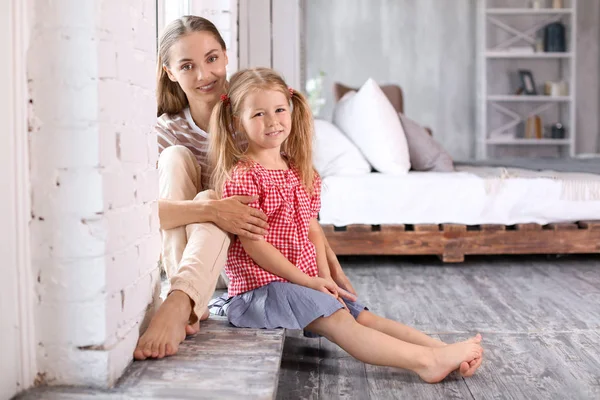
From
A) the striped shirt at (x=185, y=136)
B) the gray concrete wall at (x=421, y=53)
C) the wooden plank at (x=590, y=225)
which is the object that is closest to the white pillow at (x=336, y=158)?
the wooden plank at (x=590, y=225)

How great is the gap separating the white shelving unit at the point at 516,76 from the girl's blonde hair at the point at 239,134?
5342 mm

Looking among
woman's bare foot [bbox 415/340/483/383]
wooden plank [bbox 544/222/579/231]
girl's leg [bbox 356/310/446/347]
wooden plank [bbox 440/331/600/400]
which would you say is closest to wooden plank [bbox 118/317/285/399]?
girl's leg [bbox 356/310/446/347]

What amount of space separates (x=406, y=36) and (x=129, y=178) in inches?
250

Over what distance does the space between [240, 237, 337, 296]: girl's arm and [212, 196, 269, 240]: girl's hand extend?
3 centimetres

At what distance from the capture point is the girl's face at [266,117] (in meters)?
1.94

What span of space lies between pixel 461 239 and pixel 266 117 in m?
1.76

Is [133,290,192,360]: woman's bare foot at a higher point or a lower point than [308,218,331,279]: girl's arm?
lower

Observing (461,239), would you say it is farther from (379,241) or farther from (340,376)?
(340,376)

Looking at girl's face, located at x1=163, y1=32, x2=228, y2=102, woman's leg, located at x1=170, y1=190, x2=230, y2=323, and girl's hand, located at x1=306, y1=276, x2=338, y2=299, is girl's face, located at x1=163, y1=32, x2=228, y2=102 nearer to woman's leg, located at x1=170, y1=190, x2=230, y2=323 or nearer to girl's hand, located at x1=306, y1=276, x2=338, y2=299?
woman's leg, located at x1=170, y1=190, x2=230, y2=323

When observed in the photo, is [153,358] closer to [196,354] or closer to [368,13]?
[196,354]

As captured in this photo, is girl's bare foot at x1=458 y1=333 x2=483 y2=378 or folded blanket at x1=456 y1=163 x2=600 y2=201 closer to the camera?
girl's bare foot at x1=458 y1=333 x2=483 y2=378

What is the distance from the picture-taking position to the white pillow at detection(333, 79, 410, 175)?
138 inches

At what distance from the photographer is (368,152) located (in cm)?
355

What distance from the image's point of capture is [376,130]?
3557mm
